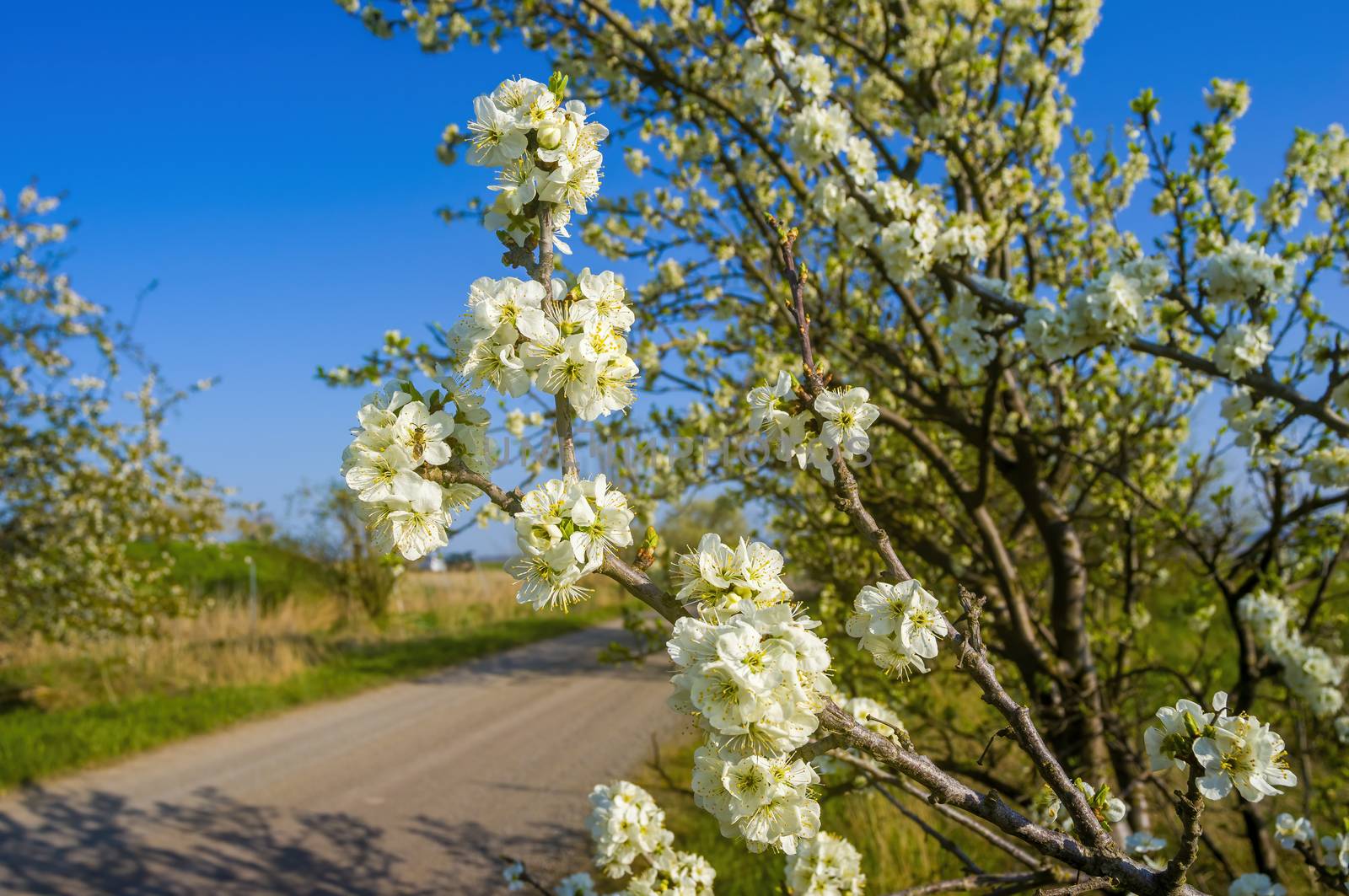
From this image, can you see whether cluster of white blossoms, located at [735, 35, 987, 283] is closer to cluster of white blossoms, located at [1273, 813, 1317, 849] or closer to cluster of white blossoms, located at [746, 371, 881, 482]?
cluster of white blossoms, located at [746, 371, 881, 482]

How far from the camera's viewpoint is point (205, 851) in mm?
5609

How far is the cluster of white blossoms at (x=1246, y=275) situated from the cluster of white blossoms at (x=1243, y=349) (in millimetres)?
181

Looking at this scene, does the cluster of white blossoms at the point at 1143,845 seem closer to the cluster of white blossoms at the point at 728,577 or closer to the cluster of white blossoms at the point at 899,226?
the cluster of white blossoms at the point at 728,577

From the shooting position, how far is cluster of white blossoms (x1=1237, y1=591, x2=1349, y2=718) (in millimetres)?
3900

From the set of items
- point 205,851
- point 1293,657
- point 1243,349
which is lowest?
point 205,851

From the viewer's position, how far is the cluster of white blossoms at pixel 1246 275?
2787 millimetres

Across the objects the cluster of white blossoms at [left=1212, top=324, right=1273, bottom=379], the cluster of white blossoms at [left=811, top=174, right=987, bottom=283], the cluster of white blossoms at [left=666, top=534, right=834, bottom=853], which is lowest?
the cluster of white blossoms at [left=666, top=534, right=834, bottom=853]

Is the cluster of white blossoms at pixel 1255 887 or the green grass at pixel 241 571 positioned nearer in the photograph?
the cluster of white blossoms at pixel 1255 887

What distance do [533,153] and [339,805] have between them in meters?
6.68

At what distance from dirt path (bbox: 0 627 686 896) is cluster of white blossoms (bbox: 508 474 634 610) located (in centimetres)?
492

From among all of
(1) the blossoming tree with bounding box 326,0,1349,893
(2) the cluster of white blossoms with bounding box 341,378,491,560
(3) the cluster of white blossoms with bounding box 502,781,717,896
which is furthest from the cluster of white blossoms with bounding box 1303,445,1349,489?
(2) the cluster of white blossoms with bounding box 341,378,491,560

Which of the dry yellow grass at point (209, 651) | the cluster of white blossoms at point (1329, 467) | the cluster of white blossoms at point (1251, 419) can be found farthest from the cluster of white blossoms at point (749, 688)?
the dry yellow grass at point (209, 651)

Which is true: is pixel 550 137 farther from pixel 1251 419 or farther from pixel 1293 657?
pixel 1293 657

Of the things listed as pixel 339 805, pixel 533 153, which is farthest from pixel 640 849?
pixel 339 805
